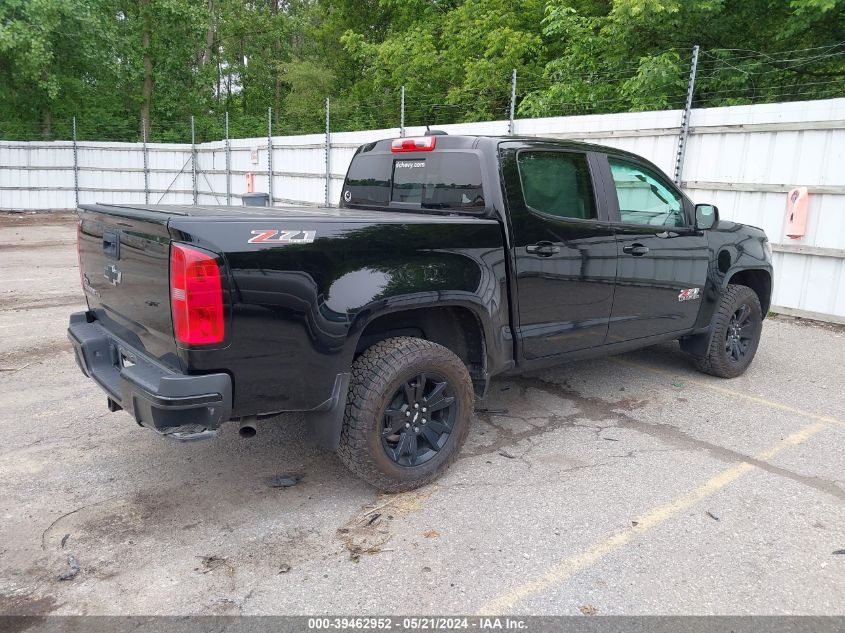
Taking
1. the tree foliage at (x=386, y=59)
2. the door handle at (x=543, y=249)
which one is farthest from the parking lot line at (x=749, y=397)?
the tree foliage at (x=386, y=59)

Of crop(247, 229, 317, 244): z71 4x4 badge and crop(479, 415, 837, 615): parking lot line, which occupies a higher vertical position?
crop(247, 229, 317, 244): z71 4x4 badge

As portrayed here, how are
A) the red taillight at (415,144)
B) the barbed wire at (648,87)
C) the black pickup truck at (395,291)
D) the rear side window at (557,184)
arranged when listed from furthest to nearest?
1. the barbed wire at (648,87)
2. the red taillight at (415,144)
3. the rear side window at (557,184)
4. the black pickup truck at (395,291)

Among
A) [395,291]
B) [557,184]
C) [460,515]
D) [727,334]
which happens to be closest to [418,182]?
[557,184]

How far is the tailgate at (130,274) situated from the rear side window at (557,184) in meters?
2.17

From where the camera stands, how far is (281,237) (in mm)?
3088

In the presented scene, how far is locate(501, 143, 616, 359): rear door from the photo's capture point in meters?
4.14

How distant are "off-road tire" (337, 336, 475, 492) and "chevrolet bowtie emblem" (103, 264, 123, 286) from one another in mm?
1275

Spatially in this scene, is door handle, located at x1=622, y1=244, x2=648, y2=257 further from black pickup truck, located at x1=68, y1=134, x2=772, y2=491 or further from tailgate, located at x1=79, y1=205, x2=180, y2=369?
tailgate, located at x1=79, y1=205, x2=180, y2=369

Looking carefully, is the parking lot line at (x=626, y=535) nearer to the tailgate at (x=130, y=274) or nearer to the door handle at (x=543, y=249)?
the door handle at (x=543, y=249)

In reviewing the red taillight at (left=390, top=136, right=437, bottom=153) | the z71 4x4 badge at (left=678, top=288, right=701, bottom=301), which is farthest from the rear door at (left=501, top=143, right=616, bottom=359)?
the z71 4x4 badge at (left=678, top=288, right=701, bottom=301)

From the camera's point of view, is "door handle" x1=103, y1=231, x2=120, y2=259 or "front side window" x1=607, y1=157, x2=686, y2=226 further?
"front side window" x1=607, y1=157, x2=686, y2=226

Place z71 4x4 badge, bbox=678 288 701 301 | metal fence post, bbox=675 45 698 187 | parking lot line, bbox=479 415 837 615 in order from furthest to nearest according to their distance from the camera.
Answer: metal fence post, bbox=675 45 698 187 < z71 4x4 badge, bbox=678 288 701 301 < parking lot line, bbox=479 415 837 615


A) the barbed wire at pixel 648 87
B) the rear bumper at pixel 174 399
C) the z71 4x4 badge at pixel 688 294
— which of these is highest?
the barbed wire at pixel 648 87

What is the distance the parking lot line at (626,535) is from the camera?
284 centimetres
